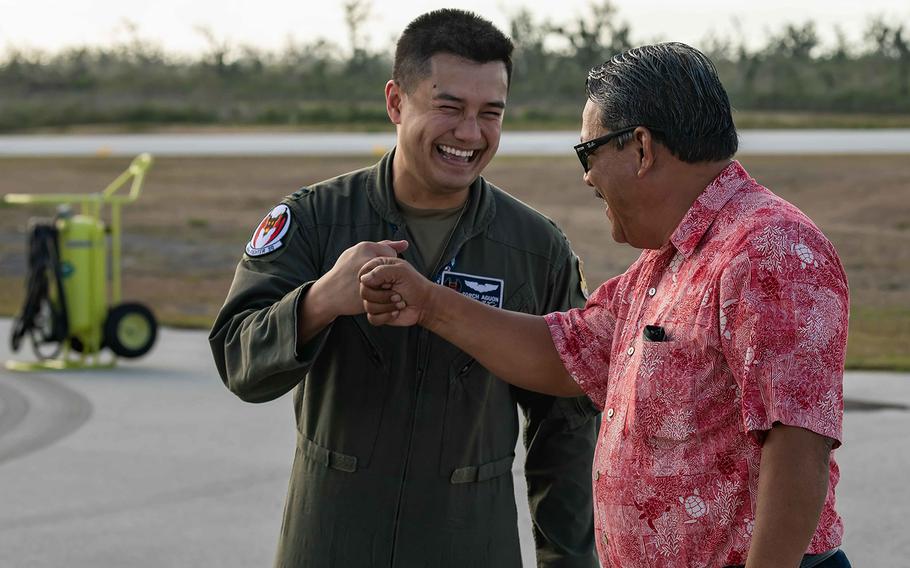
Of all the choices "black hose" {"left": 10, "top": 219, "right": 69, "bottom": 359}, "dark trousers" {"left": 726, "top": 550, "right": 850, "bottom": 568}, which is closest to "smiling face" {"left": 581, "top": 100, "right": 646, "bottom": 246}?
"dark trousers" {"left": 726, "top": 550, "right": 850, "bottom": 568}

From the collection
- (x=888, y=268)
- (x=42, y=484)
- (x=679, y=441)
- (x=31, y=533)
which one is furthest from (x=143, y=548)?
(x=888, y=268)

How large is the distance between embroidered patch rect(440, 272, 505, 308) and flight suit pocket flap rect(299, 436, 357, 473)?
17.8 inches

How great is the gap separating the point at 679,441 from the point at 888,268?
1545cm

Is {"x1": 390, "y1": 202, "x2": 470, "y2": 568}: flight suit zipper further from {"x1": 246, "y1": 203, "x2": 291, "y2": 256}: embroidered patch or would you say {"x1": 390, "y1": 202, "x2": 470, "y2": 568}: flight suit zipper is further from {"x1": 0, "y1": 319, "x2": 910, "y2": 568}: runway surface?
{"x1": 0, "y1": 319, "x2": 910, "y2": 568}: runway surface

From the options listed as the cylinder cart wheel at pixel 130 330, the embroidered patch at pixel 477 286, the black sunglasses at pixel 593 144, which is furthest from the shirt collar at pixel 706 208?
the cylinder cart wheel at pixel 130 330

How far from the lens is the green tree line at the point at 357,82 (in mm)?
37844

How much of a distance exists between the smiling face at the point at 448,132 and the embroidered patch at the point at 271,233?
29 centimetres

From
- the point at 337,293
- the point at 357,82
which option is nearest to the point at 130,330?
the point at 337,293

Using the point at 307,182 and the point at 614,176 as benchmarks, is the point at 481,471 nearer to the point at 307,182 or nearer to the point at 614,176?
the point at 614,176

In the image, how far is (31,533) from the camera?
19.8 feet

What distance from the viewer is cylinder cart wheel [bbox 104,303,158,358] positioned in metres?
10.0

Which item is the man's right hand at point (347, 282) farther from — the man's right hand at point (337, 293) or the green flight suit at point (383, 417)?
the green flight suit at point (383, 417)

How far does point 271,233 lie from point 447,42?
2.04 ft

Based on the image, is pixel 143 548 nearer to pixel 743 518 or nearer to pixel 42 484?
pixel 42 484
